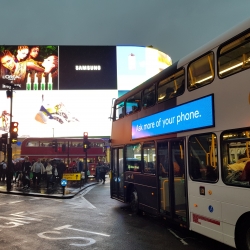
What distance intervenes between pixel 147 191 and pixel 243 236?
3.92m

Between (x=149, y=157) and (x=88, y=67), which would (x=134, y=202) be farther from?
(x=88, y=67)

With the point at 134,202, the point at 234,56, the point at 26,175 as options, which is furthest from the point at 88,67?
the point at 234,56

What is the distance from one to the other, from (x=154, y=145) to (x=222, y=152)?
296 centimetres

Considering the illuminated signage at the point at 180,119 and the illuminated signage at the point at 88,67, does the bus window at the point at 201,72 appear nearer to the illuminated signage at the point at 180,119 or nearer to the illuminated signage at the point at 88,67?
the illuminated signage at the point at 180,119

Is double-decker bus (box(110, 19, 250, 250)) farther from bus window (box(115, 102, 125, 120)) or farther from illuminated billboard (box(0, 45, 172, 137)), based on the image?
illuminated billboard (box(0, 45, 172, 137))

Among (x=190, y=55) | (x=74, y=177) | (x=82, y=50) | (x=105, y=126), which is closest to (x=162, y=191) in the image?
(x=190, y=55)

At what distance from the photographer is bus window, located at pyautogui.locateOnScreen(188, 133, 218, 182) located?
5.86 metres

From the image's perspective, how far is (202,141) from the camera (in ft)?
20.5

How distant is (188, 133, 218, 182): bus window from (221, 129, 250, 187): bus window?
0.26 metres

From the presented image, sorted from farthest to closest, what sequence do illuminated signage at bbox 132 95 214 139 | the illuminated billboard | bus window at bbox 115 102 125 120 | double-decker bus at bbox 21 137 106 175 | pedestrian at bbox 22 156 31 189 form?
the illuminated billboard
double-decker bus at bbox 21 137 106 175
pedestrian at bbox 22 156 31 189
bus window at bbox 115 102 125 120
illuminated signage at bbox 132 95 214 139

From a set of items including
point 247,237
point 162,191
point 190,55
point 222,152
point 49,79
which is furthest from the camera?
point 49,79

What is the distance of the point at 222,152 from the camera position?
5.63 meters

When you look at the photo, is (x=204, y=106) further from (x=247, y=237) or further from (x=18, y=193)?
(x=18, y=193)

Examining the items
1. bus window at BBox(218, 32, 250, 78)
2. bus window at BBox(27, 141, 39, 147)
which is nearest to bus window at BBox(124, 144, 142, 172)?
bus window at BBox(218, 32, 250, 78)
